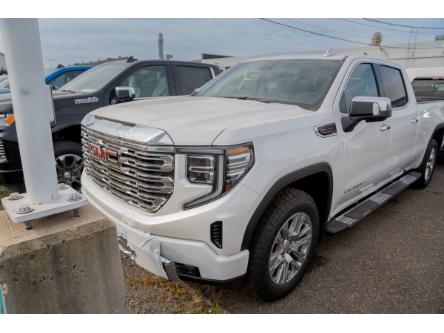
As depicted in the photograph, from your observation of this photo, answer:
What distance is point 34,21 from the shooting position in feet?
4.90

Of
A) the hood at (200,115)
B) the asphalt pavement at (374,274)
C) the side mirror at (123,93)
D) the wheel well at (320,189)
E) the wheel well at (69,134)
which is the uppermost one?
the hood at (200,115)

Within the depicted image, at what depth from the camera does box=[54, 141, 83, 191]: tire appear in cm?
419

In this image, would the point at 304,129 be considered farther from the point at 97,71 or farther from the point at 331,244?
the point at 97,71

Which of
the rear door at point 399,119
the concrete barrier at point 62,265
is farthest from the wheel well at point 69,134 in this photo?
the rear door at point 399,119

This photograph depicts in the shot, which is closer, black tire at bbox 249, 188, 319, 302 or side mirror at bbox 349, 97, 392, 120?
black tire at bbox 249, 188, 319, 302

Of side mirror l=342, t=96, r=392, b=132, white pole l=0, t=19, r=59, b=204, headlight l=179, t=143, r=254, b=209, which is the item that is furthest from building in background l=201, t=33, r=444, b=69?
white pole l=0, t=19, r=59, b=204

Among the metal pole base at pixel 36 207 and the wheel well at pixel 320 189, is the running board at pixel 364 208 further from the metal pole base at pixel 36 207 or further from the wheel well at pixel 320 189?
the metal pole base at pixel 36 207

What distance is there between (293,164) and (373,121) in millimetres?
1352

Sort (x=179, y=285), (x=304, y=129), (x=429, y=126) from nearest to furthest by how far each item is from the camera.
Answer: (x=304, y=129)
(x=179, y=285)
(x=429, y=126)

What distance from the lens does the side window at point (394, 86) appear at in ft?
13.4

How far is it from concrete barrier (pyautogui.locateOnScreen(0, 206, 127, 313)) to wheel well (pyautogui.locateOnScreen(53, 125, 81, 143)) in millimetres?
2841

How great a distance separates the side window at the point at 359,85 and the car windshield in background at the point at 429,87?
458 cm

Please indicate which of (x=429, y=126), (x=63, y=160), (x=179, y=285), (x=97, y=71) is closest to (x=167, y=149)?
(x=179, y=285)

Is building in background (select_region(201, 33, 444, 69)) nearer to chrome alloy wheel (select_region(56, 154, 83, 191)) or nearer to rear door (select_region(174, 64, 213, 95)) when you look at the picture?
rear door (select_region(174, 64, 213, 95))
